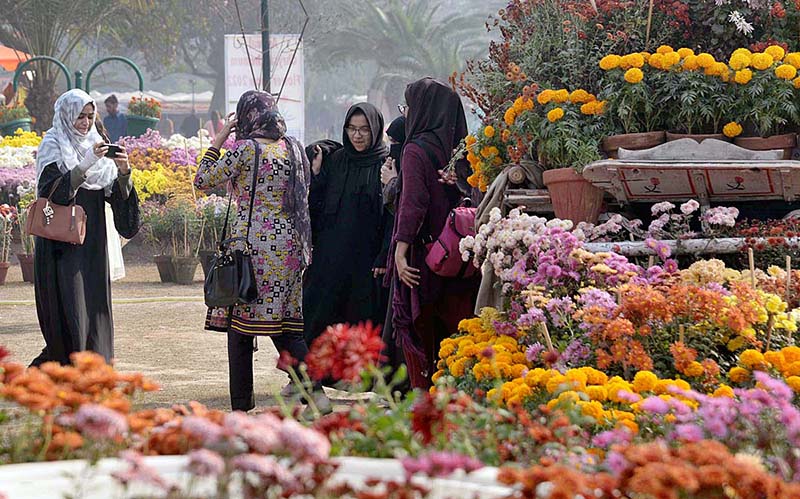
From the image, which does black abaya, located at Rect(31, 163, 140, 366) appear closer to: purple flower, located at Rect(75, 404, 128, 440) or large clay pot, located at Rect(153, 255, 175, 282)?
purple flower, located at Rect(75, 404, 128, 440)

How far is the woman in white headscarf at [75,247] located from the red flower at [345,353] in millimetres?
4013

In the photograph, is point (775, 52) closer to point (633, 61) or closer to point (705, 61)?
point (705, 61)

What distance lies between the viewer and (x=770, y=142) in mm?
5340

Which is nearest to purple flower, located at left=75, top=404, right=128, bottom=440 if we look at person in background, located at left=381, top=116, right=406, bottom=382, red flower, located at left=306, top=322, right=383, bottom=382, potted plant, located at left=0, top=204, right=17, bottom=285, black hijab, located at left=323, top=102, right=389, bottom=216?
red flower, located at left=306, top=322, right=383, bottom=382

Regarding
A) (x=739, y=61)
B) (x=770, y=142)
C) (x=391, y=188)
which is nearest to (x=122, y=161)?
(x=391, y=188)

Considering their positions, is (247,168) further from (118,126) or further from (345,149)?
(118,126)

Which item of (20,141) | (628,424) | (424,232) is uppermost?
(20,141)

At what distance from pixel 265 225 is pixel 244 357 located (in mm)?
671

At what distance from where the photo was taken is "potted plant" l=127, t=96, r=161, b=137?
21812 mm

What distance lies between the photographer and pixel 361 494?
221 centimetres

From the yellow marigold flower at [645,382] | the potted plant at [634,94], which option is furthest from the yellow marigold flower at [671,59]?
the yellow marigold flower at [645,382]

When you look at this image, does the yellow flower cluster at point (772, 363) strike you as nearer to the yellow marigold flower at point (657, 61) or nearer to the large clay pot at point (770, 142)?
the large clay pot at point (770, 142)

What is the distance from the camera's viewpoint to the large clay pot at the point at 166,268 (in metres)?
14.4

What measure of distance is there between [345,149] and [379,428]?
439 cm
